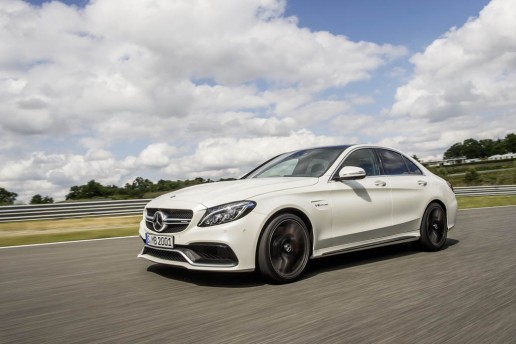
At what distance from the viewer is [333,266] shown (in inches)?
219

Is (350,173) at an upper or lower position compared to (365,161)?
lower

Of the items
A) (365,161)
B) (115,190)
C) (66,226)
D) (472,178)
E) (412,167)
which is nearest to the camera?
(365,161)

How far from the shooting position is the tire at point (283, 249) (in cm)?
448

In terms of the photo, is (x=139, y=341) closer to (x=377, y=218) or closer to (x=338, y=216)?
(x=338, y=216)

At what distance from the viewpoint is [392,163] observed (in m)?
6.47

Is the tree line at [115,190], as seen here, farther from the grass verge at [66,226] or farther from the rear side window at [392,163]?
the rear side window at [392,163]

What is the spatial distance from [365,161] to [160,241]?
9.40 feet

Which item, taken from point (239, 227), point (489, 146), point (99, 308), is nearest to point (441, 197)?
point (239, 227)

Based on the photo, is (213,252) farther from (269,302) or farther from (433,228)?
(433,228)

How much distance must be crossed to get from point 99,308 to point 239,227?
139 cm

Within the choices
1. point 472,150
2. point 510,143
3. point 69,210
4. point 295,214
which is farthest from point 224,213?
point 472,150

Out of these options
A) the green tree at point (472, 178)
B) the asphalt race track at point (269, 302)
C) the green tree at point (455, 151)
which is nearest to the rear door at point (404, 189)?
the asphalt race track at point (269, 302)

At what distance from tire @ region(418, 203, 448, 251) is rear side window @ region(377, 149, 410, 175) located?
0.68m

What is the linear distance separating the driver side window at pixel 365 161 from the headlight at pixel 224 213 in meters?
1.81
